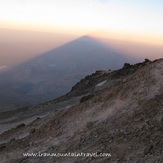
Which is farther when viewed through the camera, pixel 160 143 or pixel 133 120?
pixel 133 120

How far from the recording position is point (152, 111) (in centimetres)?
1978

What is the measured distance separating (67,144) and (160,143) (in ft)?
19.9

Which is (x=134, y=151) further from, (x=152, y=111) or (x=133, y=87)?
(x=133, y=87)

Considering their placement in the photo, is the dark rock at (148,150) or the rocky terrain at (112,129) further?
the rocky terrain at (112,129)

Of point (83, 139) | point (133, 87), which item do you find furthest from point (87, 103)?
point (83, 139)

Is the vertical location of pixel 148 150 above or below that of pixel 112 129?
below

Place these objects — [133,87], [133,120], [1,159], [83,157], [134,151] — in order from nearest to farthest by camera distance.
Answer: [134,151]
[83,157]
[133,120]
[1,159]
[133,87]

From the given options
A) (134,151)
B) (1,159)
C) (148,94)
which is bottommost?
(1,159)

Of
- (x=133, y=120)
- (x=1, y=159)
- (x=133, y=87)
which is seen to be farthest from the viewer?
(x=133, y=87)

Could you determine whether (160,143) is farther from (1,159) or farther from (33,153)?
(1,159)

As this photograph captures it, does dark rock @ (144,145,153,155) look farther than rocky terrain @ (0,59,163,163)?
No

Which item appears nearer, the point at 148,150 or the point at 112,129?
the point at 148,150

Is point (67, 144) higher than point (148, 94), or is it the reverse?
point (148, 94)

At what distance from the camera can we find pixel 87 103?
25453mm
